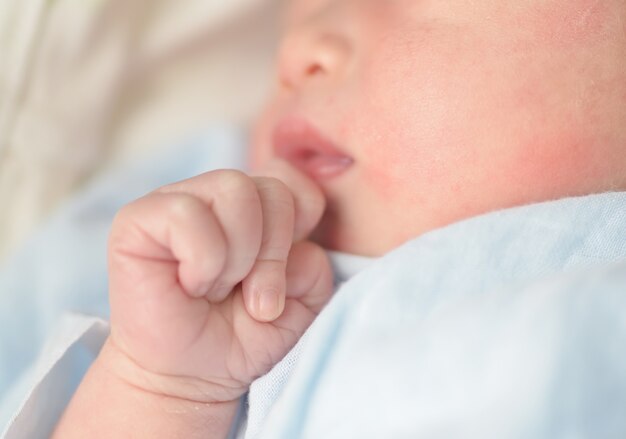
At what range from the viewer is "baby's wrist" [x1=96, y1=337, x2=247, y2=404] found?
2.67ft

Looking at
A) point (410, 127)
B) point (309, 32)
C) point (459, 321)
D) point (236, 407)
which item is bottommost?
point (236, 407)

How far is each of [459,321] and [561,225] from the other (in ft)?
0.56

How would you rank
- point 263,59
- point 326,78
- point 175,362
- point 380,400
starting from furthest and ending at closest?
point 263,59
point 326,78
point 175,362
point 380,400

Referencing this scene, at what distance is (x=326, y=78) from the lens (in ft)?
3.14

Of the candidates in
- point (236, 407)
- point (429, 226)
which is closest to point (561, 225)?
point (429, 226)

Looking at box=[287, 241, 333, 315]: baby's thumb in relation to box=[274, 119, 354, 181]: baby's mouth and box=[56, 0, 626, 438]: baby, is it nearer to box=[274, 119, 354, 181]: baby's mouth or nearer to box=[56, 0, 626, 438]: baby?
box=[56, 0, 626, 438]: baby

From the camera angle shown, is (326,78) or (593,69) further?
(326,78)

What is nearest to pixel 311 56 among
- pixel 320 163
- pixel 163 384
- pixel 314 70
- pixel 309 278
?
pixel 314 70

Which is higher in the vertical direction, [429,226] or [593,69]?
[593,69]

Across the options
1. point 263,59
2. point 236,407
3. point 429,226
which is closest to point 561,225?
point 429,226

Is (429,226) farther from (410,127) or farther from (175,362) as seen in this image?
(175,362)

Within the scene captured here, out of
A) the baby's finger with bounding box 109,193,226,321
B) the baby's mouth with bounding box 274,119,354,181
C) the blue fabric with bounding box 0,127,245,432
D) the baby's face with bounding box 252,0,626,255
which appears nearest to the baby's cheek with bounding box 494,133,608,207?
the baby's face with bounding box 252,0,626,255

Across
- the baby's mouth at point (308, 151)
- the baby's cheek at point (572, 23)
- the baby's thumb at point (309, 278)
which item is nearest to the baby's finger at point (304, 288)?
the baby's thumb at point (309, 278)

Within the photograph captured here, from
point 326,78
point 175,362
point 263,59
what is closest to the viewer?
point 175,362
